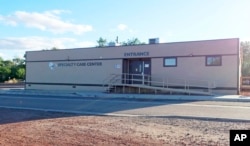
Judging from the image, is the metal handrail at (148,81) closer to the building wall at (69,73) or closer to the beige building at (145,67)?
the beige building at (145,67)

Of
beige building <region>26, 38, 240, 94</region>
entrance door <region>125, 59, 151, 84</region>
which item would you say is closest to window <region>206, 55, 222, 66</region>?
beige building <region>26, 38, 240, 94</region>

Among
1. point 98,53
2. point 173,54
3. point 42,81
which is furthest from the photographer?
point 42,81

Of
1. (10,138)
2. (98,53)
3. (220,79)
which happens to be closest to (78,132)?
(10,138)

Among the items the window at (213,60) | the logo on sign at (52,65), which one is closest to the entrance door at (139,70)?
the window at (213,60)

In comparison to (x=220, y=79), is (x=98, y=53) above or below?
above

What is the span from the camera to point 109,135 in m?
8.09

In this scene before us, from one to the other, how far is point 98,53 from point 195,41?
925 cm

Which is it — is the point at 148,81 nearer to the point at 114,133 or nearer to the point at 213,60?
the point at 213,60

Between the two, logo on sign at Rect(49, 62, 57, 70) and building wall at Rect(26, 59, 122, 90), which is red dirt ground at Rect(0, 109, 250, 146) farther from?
logo on sign at Rect(49, 62, 57, 70)

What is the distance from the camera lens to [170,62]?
26.8 meters

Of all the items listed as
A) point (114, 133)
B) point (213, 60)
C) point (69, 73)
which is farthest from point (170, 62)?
point (114, 133)

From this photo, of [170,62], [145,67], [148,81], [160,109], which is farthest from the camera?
[145,67]

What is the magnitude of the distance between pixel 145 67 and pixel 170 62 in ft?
8.19

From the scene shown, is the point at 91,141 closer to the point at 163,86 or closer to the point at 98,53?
the point at 163,86
